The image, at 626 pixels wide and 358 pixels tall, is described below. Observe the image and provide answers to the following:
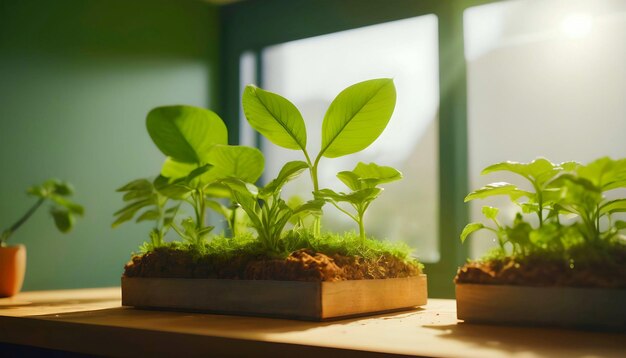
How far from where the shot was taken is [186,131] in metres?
1.49

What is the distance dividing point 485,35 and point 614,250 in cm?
167

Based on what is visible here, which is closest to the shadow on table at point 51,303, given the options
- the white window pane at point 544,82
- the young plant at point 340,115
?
the young plant at point 340,115

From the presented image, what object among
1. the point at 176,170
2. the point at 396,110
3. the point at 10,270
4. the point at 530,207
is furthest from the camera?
the point at 396,110

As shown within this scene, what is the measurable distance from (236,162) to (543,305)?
0.70m

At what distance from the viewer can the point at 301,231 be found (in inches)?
56.4

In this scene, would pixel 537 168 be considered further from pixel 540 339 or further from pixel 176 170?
pixel 176 170

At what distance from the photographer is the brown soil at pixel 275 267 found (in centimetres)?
129

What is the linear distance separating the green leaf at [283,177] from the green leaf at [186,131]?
198 mm

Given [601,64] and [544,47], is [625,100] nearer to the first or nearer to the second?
[601,64]

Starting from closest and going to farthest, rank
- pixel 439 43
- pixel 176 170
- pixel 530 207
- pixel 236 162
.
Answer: pixel 530 207, pixel 236 162, pixel 176 170, pixel 439 43

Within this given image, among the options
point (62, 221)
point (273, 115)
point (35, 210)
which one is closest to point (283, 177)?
point (273, 115)

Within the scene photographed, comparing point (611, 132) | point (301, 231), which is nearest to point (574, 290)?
point (301, 231)

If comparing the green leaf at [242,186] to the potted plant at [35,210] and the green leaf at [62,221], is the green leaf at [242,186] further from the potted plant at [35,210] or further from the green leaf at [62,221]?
the green leaf at [62,221]

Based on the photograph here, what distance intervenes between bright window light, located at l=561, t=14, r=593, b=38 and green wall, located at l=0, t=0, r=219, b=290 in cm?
158
